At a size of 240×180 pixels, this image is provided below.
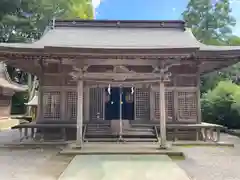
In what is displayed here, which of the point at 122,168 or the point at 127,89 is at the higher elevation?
the point at 127,89

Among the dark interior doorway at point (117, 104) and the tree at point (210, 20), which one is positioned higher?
the tree at point (210, 20)

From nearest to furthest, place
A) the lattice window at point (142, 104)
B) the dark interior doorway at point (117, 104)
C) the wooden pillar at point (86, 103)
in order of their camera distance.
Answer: the wooden pillar at point (86, 103) → the lattice window at point (142, 104) → the dark interior doorway at point (117, 104)

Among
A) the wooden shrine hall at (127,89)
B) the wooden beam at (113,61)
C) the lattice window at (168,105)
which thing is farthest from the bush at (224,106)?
the wooden beam at (113,61)

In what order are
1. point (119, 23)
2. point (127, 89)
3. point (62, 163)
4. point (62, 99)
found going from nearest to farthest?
point (62, 163) < point (62, 99) < point (127, 89) < point (119, 23)

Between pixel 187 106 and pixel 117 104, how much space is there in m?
3.31

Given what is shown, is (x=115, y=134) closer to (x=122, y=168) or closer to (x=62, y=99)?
(x=62, y=99)

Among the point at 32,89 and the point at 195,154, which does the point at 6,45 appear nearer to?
the point at 195,154

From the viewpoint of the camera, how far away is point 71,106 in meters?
10.7

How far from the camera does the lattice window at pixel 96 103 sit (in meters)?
11.0

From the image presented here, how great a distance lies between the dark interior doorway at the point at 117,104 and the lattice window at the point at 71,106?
1.50 metres

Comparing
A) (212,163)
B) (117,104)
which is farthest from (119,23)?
(212,163)

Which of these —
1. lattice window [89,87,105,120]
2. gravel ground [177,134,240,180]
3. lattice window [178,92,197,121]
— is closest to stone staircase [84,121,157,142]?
lattice window [89,87,105,120]

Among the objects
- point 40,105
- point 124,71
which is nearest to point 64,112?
point 40,105

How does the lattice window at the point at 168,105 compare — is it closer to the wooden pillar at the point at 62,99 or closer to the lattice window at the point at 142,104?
the lattice window at the point at 142,104
